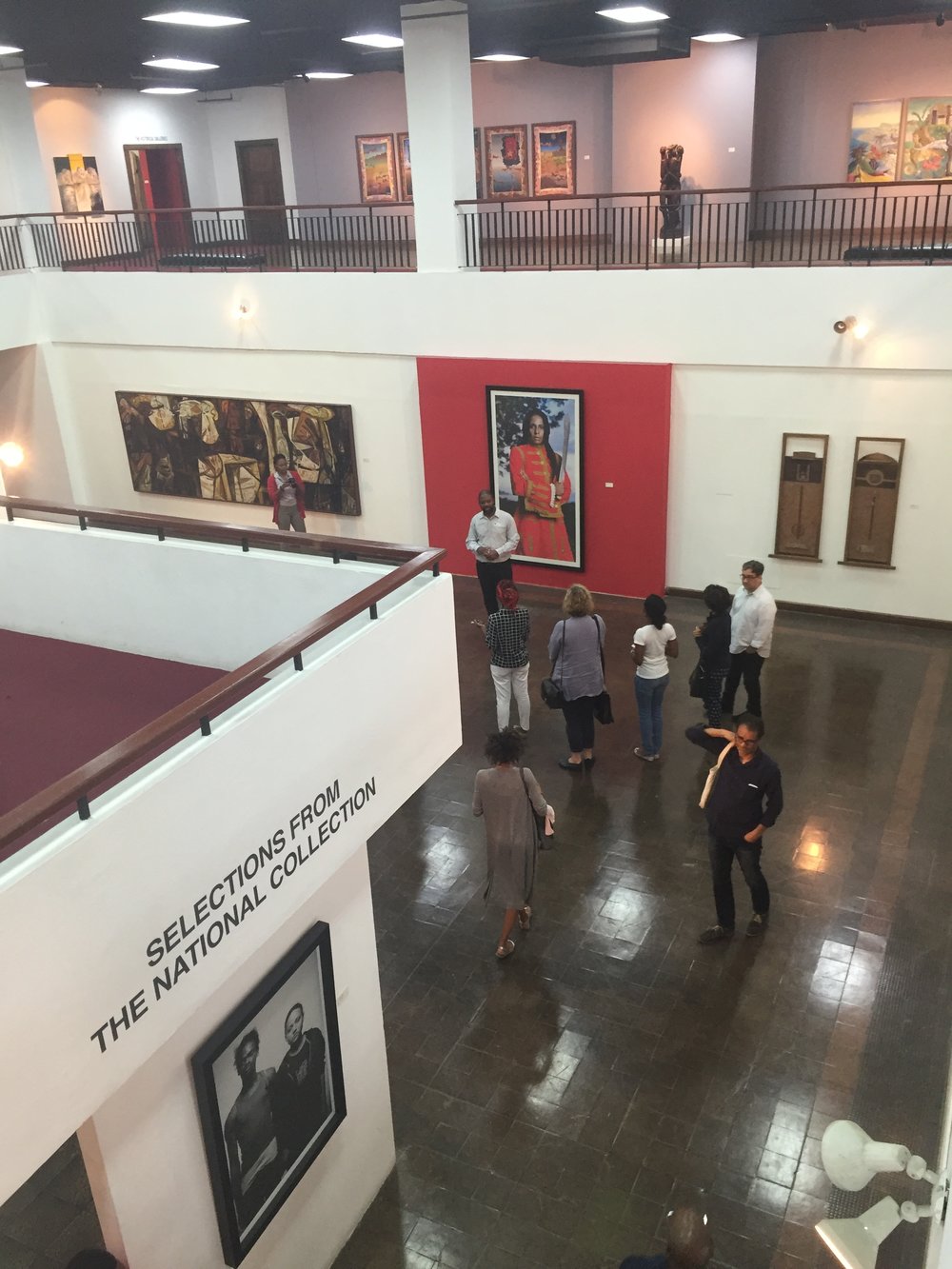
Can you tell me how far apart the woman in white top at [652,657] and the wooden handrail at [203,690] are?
3.23 meters

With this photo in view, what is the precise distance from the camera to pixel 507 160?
18969 mm

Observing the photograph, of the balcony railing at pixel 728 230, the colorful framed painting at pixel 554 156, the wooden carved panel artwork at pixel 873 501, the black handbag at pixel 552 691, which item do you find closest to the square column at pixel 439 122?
the balcony railing at pixel 728 230

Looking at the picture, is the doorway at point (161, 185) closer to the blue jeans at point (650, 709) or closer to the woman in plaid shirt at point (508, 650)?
the woman in plaid shirt at point (508, 650)

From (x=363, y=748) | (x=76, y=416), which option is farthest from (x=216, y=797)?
(x=76, y=416)

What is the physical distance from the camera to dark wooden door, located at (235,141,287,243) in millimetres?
21312

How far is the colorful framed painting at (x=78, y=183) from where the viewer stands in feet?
62.8

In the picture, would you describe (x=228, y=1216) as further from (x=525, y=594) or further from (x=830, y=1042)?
(x=525, y=594)

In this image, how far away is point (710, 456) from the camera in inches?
463

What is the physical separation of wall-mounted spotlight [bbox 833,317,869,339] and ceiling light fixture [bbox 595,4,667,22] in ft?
13.5

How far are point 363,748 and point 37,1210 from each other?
3361 millimetres

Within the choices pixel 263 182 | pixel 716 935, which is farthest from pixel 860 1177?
pixel 263 182

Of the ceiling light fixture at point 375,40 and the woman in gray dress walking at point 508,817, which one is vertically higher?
the ceiling light fixture at point 375,40

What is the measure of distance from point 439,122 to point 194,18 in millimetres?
2842

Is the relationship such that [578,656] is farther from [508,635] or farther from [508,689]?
[508,689]
